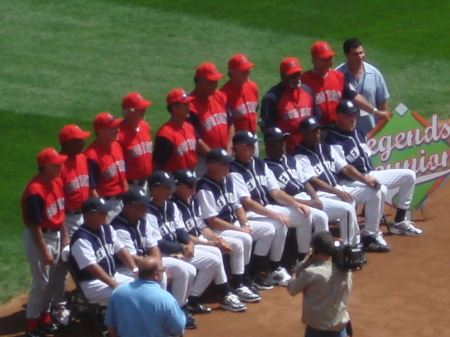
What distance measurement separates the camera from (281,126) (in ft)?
29.6

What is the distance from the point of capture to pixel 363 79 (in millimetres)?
9797

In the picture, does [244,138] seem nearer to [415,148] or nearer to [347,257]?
[415,148]

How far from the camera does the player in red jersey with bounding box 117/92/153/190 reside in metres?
8.05

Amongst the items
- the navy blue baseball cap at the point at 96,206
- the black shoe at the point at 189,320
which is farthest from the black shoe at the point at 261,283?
the navy blue baseball cap at the point at 96,206

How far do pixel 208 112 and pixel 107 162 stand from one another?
1256 mm

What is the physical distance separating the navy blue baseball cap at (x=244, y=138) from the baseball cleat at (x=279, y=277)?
3.65 ft

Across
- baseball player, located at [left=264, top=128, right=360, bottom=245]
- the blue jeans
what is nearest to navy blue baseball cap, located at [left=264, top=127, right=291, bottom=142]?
baseball player, located at [left=264, top=128, right=360, bottom=245]

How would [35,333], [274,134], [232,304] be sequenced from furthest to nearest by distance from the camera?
1. [274,134]
2. [232,304]
3. [35,333]

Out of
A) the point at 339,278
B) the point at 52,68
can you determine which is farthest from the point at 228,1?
the point at 339,278

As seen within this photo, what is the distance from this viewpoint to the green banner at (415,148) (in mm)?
9695

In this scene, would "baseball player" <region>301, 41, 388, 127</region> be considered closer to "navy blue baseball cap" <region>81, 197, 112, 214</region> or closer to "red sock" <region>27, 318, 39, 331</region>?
"navy blue baseball cap" <region>81, 197, 112, 214</region>

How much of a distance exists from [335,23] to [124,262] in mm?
10210

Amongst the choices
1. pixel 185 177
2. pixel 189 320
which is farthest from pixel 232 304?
pixel 185 177

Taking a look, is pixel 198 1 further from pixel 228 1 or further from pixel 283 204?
pixel 283 204
